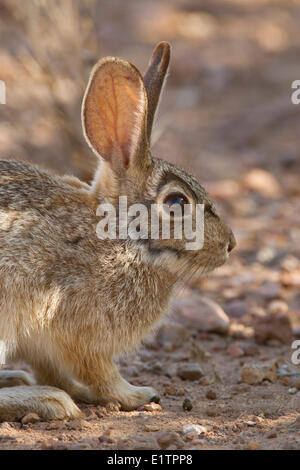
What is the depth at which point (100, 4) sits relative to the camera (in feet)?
50.1

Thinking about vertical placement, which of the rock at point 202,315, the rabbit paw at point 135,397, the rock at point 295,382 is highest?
the rock at point 202,315

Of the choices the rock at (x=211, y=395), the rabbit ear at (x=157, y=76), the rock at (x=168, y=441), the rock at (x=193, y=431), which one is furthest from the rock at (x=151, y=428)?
the rabbit ear at (x=157, y=76)

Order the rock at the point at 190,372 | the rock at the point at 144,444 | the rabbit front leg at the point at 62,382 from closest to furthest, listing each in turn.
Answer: the rock at the point at 144,444, the rabbit front leg at the point at 62,382, the rock at the point at 190,372

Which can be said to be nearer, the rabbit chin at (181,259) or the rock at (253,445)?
the rock at (253,445)

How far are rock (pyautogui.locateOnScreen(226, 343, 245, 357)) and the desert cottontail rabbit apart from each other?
3.63 ft

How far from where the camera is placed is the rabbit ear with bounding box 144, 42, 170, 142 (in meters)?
4.93

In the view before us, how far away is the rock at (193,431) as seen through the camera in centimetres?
391

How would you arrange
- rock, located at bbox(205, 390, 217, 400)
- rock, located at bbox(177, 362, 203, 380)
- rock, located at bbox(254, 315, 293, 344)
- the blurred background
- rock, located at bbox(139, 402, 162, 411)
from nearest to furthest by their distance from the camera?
rock, located at bbox(139, 402, 162, 411)
rock, located at bbox(205, 390, 217, 400)
rock, located at bbox(177, 362, 203, 380)
rock, located at bbox(254, 315, 293, 344)
the blurred background

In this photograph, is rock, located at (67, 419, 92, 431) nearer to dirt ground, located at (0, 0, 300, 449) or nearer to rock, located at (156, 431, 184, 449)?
dirt ground, located at (0, 0, 300, 449)

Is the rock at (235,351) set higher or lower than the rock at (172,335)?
lower

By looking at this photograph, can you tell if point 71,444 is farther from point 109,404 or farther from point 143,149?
point 143,149

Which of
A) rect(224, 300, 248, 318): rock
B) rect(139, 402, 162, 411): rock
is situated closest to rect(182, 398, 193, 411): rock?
rect(139, 402, 162, 411): rock

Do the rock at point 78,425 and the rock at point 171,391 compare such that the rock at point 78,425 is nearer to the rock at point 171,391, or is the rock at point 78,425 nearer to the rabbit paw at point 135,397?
the rabbit paw at point 135,397

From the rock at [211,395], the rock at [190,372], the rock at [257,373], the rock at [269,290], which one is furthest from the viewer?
the rock at [269,290]
